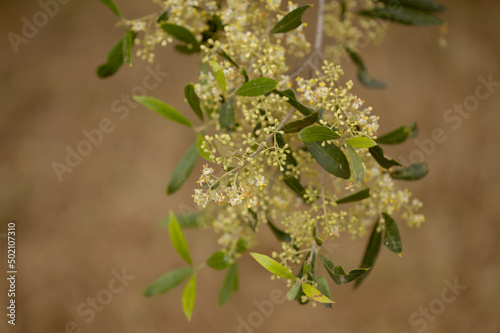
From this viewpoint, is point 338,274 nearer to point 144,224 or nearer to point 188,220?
point 188,220

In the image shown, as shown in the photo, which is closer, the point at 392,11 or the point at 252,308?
the point at 392,11

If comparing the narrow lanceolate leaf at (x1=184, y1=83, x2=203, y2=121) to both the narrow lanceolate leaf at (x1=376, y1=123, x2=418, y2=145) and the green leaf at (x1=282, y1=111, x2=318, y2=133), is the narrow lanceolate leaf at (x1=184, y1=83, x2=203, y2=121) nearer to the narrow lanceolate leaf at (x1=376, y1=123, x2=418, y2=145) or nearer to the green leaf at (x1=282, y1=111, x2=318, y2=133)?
the green leaf at (x1=282, y1=111, x2=318, y2=133)

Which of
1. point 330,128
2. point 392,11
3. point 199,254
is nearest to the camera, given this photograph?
point 330,128

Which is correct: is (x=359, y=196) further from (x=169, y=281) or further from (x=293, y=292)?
(x=169, y=281)

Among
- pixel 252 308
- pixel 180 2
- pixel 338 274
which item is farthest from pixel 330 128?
pixel 252 308

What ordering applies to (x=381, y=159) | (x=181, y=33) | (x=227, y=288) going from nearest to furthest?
(x=381, y=159) → (x=181, y=33) → (x=227, y=288)

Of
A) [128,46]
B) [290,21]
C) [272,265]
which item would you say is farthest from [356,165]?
[128,46]
